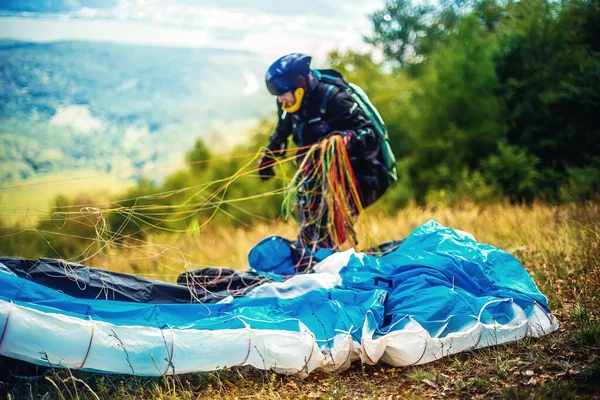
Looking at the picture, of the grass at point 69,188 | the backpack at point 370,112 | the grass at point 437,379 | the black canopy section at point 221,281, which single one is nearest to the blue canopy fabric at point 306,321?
the grass at point 437,379

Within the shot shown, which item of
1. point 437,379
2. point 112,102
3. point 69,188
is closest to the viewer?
point 437,379

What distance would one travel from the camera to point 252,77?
2130 cm

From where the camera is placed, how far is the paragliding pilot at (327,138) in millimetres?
4164

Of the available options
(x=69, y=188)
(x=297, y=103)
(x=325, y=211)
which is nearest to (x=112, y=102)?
(x=69, y=188)

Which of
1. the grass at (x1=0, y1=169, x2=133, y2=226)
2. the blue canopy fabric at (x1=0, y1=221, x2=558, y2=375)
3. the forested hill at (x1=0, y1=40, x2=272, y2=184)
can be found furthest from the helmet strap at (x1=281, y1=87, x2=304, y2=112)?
the forested hill at (x1=0, y1=40, x2=272, y2=184)

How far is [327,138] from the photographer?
162 inches

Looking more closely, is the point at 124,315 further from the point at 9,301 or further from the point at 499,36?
the point at 499,36

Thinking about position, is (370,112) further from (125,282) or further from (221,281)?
(125,282)

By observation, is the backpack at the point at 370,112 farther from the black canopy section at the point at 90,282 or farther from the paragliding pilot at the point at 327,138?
the black canopy section at the point at 90,282

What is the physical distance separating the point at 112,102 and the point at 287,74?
9487 millimetres

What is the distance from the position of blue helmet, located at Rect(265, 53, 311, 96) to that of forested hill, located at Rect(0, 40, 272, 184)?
365 cm

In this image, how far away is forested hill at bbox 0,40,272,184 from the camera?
924 cm

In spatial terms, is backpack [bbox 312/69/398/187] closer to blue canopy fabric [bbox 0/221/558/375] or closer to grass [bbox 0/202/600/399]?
blue canopy fabric [bbox 0/221/558/375]

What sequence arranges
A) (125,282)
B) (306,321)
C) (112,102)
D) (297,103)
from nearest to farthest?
(306,321) < (125,282) < (297,103) < (112,102)
